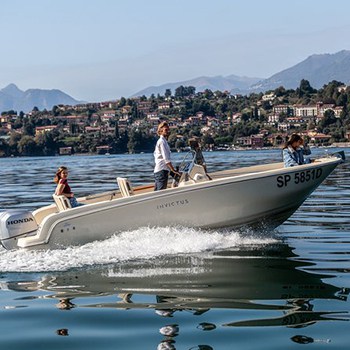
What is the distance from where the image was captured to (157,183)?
40.3ft

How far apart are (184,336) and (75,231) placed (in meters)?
4.69

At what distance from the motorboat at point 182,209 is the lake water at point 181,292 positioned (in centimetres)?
18

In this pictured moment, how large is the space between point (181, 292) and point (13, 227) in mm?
3811

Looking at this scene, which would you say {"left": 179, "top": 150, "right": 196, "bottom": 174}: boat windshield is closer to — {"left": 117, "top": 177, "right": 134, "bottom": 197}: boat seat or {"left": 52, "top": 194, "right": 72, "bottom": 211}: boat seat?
{"left": 117, "top": 177, "right": 134, "bottom": 197}: boat seat

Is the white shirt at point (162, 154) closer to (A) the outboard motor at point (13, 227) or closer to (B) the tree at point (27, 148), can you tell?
(A) the outboard motor at point (13, 227)

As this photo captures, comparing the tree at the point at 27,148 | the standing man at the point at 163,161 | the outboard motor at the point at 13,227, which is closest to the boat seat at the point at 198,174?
the standing man at the point at 163,161

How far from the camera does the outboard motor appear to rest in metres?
11.6

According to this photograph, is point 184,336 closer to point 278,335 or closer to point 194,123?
point 278,335

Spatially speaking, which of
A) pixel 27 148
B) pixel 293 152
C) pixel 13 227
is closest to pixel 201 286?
pixel 13 227

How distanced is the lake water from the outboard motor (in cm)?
22

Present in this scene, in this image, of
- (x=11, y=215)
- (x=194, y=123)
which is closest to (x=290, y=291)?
(x=11, y=215)

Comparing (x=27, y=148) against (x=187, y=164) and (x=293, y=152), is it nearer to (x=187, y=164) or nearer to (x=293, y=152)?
(x=187, y=164)

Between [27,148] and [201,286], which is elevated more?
[27,148]

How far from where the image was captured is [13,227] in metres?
11.7
